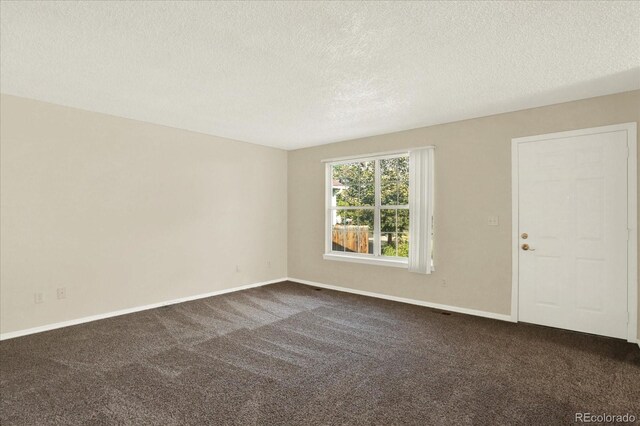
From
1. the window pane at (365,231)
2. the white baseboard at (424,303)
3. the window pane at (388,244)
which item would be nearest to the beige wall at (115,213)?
the white baseboard at (424,303)

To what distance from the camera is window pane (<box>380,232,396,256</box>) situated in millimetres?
5164

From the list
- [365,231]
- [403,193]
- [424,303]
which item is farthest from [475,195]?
[365,231]

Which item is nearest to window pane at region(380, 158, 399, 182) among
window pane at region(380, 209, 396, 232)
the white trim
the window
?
the window

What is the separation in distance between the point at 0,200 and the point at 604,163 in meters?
6.28

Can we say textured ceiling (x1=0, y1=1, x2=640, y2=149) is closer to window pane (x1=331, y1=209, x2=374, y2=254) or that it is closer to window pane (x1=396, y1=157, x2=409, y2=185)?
window pane (x1=396, y1=157, x2=409, y2=185)

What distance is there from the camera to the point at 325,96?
3502mm

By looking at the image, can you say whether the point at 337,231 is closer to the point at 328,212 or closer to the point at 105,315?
the point at 328,212

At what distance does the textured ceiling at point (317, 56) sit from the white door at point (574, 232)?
632 mm

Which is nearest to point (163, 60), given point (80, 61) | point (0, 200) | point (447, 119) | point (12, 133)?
point (80, 61)

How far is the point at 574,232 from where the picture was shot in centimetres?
367

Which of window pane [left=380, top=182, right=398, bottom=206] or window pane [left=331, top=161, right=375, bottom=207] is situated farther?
window pane [left=331, top=161, right=375, bottom=207]

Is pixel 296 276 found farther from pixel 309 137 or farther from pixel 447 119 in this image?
pixel 447 119

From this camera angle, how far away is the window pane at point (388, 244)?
516cm

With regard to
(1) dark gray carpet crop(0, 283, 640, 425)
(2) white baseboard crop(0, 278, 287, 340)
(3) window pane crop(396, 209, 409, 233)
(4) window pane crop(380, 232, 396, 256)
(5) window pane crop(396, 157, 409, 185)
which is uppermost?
(5) window pane crop(396, 157, 409, 185)
